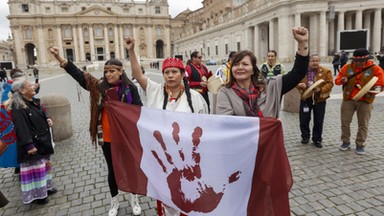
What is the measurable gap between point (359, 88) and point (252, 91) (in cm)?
376

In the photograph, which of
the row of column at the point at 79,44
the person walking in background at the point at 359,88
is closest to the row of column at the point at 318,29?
the person walking in background at the point at 359,88

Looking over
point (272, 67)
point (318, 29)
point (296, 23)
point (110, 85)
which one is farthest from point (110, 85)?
point (318, 29)

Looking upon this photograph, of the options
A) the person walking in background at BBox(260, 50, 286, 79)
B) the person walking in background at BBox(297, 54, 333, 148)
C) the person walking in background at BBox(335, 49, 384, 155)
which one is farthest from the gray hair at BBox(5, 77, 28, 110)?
the person walking in background at BBox(335, 49, 384, 155)

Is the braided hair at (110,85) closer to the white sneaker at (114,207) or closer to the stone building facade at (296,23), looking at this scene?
the white sneaker at (114,207)

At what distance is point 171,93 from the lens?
304cm

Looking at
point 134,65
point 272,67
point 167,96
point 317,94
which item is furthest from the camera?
point 272,67

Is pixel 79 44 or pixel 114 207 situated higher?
pixel 79 44

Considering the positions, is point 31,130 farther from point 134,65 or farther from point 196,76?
point 196,76

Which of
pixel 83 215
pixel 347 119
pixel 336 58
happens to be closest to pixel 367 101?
pixel 347 119

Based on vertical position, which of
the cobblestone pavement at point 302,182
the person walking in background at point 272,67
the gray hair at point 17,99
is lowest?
the cobblestone pavement at point 302,182

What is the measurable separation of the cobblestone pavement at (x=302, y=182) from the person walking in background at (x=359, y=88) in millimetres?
404

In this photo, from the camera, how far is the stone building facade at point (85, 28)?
83.4m

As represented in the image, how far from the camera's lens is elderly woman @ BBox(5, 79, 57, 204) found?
3682mm

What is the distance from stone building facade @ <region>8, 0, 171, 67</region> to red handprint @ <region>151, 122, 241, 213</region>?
86.9 metres
